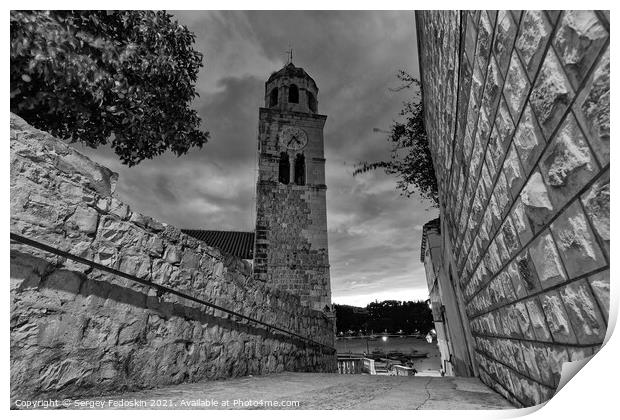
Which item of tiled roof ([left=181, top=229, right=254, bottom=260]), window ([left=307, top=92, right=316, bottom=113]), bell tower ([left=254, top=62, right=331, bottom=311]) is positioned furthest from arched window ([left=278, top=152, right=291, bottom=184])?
tiled roof ([left=181, top=229, right=254, bottom=260])

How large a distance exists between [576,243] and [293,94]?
696 inches

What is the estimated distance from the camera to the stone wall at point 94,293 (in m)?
1.67

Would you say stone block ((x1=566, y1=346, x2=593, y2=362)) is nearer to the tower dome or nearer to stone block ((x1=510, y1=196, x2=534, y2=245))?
stone block ((x1=510, y1=196, x2=534, y2=245))

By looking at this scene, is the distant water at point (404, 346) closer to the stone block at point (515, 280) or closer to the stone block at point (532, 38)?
the stone block at point (515, 280)

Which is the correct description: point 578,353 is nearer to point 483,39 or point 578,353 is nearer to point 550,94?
point 550,94

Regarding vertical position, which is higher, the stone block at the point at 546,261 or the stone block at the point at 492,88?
the stone block at the point at 492,88

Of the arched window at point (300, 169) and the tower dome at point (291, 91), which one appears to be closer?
the arched window at point (300, 169)

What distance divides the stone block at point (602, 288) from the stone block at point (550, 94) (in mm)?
513

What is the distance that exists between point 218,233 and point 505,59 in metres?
19.5

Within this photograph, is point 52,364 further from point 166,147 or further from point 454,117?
point 454,117

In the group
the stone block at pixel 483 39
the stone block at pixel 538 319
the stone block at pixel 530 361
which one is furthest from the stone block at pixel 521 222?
the stone block at pixel 483 39

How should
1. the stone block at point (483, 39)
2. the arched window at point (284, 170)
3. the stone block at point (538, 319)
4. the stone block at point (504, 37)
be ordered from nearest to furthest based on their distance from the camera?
the stone block at point (504, 37), the stone block at point (538, 319), the stone block at point (483, 39), the arched window at point (284, 170)
